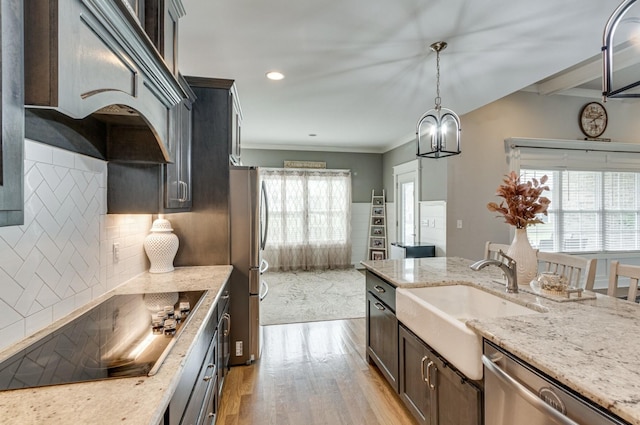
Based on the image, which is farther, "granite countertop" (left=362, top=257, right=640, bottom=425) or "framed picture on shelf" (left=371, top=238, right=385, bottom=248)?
"framed picture on shelf" (left=371, top=238, right=385, bottom=248)

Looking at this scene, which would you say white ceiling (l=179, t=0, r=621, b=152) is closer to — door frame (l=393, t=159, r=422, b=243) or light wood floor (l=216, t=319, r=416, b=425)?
door frame (l=393, t=159, r=422, b=243)

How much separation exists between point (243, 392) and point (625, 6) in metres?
2.91

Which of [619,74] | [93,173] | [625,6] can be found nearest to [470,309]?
[625,6]

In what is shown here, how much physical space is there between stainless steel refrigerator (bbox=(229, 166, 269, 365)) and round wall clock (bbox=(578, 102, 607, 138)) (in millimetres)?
5117

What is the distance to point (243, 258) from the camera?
8.43 ft

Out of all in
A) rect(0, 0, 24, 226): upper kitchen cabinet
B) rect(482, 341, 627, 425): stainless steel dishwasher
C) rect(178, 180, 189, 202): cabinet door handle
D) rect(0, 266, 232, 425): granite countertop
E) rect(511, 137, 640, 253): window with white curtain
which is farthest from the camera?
rect(511, 137, 640, 253): window with white curtain

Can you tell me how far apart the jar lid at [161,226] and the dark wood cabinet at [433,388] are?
1883 mm

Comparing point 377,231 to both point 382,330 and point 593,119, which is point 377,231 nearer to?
point 593,119

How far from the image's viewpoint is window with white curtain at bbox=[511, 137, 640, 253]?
4430 mm

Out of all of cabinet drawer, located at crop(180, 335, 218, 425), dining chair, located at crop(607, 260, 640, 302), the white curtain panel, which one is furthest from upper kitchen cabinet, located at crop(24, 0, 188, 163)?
the white curtain panel

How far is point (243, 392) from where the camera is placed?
7.40ft

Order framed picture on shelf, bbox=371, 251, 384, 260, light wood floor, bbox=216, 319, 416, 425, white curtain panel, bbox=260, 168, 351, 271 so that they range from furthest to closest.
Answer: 1. framed picture on shelf, bbox=371, 251, 384, 260
2. white curtain panel, bbox=260, 168, 351, 271
3. light wood floor, bbox=216, 319, 416, 425

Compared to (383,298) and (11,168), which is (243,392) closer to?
(383,298)

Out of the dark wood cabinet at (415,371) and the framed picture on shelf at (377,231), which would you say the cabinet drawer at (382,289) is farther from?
the framed picture on shelf at (377,231)
